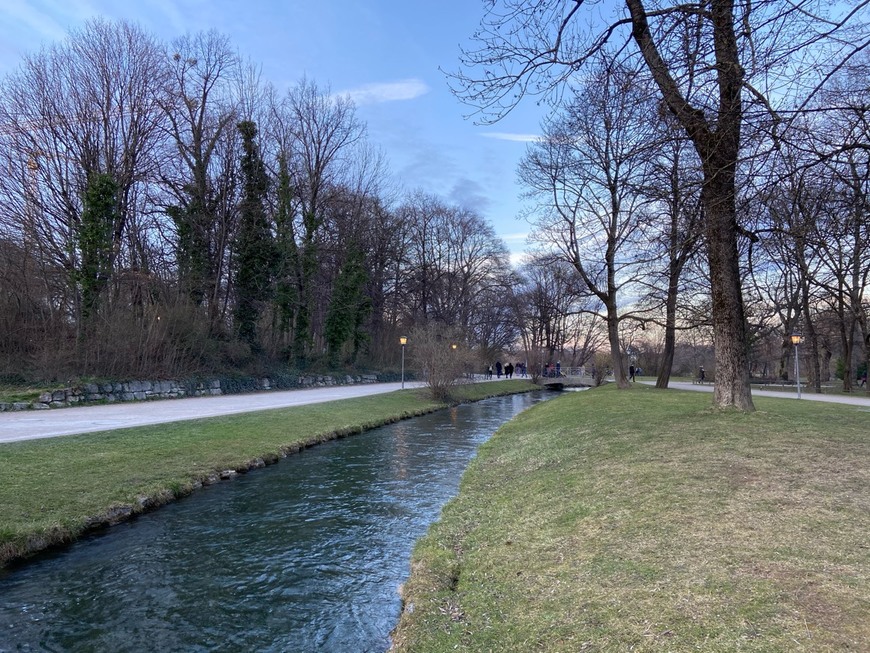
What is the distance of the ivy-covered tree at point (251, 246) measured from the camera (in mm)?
26984

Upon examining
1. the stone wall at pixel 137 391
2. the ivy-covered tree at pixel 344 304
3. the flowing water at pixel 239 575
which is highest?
the ivy-covered tree at pixel 344 304

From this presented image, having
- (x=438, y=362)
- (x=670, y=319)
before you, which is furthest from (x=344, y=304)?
(x=670, y=319)

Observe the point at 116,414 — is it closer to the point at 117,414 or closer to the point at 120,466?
the point at 117,414

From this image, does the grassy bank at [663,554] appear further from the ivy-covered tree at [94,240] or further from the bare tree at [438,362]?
the ivy-covered tree at [94,240]

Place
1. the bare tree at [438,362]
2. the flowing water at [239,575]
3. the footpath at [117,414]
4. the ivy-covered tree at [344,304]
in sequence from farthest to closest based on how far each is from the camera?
the ivy-covered tree at [344,304], the bare tree at [438,362], the footpath at [117,414], the flowing water at [239,575]

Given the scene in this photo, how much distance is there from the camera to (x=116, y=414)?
49.5 ft

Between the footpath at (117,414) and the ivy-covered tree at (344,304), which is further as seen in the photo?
the ivy-covered tree at (344,304)

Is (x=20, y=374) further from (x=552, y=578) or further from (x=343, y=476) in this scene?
(x=552, y=578)

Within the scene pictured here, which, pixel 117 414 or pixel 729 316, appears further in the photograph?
pixel 117 414

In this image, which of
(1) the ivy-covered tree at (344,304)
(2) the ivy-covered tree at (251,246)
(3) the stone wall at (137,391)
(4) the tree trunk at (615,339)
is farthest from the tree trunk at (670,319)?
(2) the ivy-covered tree at (251,246)

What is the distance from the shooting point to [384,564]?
235 inches

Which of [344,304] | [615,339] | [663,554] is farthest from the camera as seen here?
[344,304]

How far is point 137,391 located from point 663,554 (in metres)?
19.9

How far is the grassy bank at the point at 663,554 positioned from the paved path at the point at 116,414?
950 centimetres
